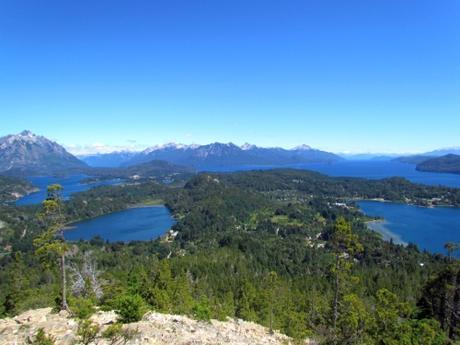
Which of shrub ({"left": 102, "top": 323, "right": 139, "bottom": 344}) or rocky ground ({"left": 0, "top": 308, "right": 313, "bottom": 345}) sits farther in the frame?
rocky ground ({"left": 0, "top": 308, "right": 313, "bottom": 345})

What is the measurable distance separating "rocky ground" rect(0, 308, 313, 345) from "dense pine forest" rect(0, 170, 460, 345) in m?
1.56

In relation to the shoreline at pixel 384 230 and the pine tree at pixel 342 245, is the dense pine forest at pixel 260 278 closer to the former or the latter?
the pine tree at pixel 342 245

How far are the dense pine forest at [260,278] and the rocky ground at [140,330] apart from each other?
5.12 ft

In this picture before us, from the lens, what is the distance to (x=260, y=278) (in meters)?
85.6

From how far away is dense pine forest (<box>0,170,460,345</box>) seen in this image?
3027 cm

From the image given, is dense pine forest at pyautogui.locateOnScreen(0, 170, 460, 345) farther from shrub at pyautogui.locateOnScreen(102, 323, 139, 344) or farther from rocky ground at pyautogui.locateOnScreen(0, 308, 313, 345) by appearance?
shrub at pyautogui.locateOnScreen(102, 323, 139, 344)

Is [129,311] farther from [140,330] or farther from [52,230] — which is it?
[52,230]

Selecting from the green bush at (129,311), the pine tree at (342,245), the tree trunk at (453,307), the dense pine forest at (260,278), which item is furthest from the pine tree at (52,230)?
the tree trunk at (453,307)

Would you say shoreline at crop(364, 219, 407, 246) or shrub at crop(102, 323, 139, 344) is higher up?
shrub at crop(102, 323, 139, 344)

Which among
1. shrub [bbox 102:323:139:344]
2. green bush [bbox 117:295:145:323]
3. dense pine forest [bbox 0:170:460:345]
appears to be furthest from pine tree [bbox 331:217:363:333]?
shrub [bbox 102:323:139:344]

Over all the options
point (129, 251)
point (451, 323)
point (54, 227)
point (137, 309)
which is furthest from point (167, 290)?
point (129, 251)

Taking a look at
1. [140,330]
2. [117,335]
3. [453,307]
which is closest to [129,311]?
[140,330]

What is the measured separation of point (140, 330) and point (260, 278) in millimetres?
67699

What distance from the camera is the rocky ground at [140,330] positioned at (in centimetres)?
1955
